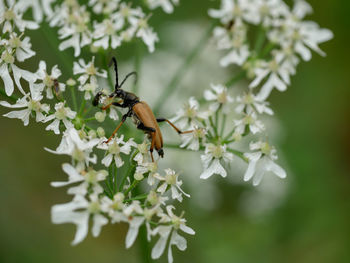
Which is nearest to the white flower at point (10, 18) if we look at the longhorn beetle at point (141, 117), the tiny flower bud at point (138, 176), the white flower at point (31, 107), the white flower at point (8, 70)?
the white flower at point (8, 70)

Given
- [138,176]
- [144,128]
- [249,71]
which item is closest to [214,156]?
[144,128]

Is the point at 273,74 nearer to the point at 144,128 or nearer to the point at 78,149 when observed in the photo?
the point at 144,128

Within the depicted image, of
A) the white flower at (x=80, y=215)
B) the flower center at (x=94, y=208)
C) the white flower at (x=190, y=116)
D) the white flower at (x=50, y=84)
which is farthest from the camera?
the white flower at (x=190, y=116)

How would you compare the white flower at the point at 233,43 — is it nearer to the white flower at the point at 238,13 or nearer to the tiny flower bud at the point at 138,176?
the white flower at the point at 238,13

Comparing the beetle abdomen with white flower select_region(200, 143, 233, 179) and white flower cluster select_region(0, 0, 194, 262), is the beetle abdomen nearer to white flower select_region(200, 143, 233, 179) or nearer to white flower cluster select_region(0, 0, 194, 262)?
white flower cluster select_region(0, 0, 194, 262)

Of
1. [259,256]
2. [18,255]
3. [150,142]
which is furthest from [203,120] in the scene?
[18,255]

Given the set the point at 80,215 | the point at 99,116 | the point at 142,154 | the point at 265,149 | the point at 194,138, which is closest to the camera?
the point at 80,215
